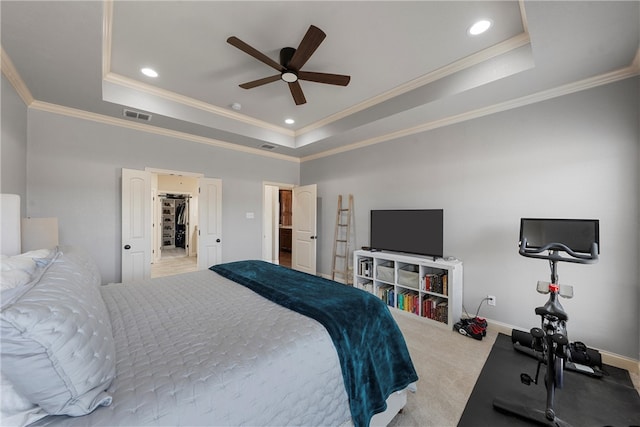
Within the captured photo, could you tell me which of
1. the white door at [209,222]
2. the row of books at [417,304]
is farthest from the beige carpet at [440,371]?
the white door at [209,222]

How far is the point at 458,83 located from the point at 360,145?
6.67 ft

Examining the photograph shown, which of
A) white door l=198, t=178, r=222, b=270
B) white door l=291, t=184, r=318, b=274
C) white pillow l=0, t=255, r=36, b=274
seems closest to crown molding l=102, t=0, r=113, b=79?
white pillow l=0, t=255, r=36, b=274

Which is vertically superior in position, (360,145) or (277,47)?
(277,47)

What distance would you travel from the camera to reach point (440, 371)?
7.53 ft

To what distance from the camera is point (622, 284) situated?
7.76 ft

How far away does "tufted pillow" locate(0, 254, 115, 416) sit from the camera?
73cm

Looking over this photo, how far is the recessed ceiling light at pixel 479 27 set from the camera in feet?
6.97

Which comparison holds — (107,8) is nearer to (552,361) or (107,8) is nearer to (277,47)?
(277,47)

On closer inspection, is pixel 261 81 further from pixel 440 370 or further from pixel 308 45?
pixel 440 370

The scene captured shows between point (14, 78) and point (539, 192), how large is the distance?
5.50 metres

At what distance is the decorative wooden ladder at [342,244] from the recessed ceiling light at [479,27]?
115 inches

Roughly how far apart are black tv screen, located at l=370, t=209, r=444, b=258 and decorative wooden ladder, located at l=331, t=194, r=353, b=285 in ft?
2.34

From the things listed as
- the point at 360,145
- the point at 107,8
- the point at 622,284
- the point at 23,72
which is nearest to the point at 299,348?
the point at 107,8

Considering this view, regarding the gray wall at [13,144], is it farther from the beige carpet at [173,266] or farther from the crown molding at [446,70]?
the crown molding at [446,70]
